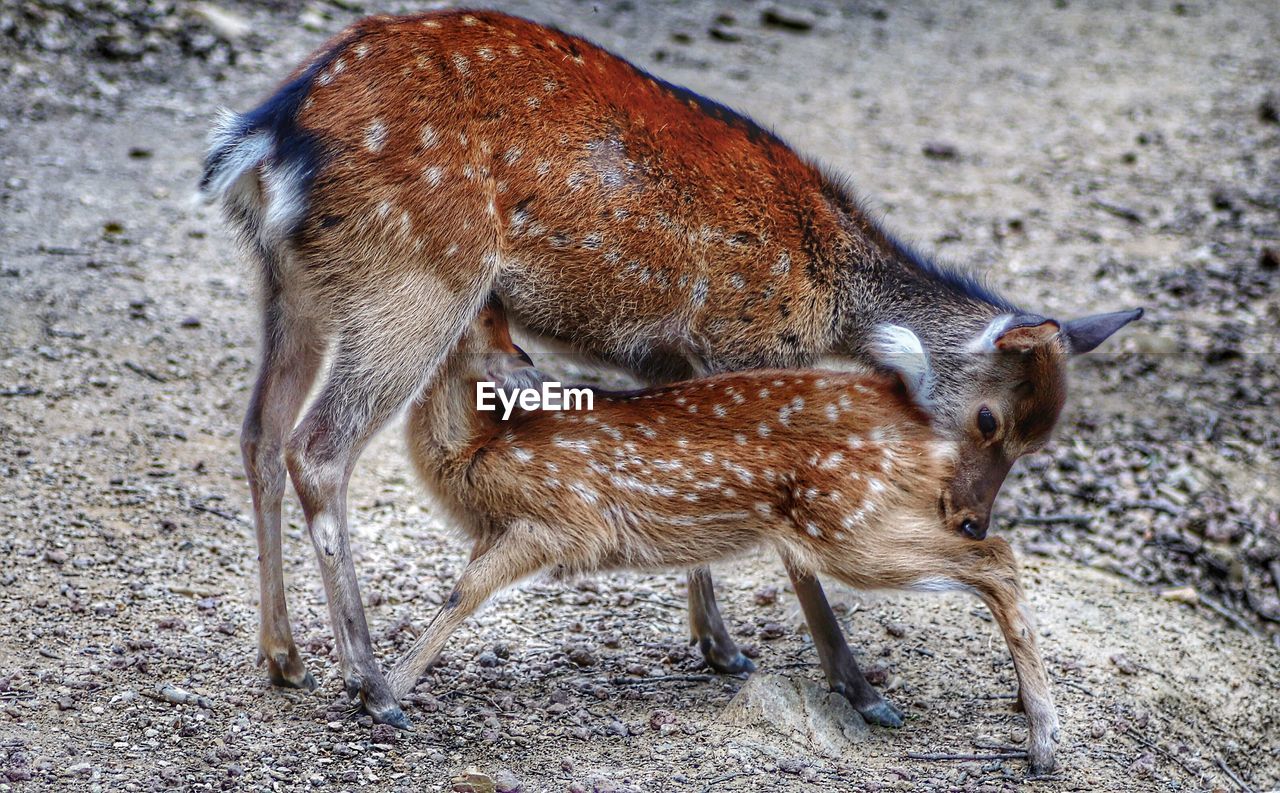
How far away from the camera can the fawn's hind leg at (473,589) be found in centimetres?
361

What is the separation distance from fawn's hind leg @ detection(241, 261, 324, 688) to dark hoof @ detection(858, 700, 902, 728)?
1621 millimetres

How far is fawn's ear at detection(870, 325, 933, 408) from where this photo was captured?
4070mm

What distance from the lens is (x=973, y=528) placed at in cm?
385

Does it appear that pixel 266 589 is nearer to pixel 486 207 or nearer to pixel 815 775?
pixel 486 207

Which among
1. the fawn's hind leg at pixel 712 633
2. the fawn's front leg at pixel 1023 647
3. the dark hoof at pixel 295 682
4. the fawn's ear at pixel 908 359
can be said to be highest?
the fawn's ear at pixel 908 359

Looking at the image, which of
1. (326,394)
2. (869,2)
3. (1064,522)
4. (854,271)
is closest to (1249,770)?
(1064,522)

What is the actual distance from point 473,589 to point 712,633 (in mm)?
870

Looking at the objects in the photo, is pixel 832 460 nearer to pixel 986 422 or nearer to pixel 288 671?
pixel 986 422

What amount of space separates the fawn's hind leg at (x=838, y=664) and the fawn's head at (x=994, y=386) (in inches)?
20.2

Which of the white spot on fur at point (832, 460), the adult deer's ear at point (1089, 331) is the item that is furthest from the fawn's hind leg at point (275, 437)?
the adult deer's ear at point (1089, 331)

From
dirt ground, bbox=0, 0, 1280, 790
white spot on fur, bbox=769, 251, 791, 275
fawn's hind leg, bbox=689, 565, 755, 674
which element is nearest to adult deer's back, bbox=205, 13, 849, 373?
white spot on fur, bbox=769, 251, 791, 275

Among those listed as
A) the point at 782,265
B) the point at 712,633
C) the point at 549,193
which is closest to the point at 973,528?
the point at 712,633

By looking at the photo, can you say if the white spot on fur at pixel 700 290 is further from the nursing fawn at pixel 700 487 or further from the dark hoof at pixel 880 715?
the dark hoof at pixel 880 715

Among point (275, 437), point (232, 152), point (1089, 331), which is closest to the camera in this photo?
point (232, 152)
